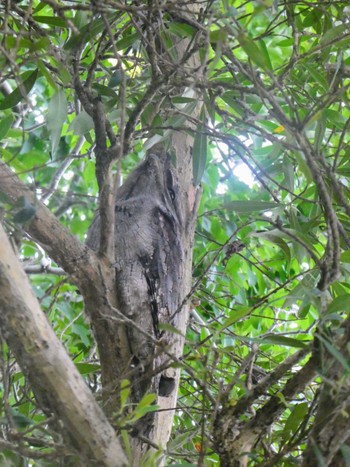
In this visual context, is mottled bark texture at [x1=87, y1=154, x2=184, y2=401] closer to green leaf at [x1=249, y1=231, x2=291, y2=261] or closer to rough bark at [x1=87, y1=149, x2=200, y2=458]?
rough bark at [x1=87, y1=149, x2=200, y2=458]

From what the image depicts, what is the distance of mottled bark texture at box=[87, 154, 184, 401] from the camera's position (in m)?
1.09

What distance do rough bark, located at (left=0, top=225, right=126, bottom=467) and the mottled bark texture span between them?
0.92 ft

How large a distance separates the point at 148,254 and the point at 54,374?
509 mm

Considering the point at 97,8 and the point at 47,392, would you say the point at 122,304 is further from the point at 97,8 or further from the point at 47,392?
the point at 97,8

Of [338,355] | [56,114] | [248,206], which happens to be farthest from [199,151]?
[338,355]

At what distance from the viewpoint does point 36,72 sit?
1193 millimetres

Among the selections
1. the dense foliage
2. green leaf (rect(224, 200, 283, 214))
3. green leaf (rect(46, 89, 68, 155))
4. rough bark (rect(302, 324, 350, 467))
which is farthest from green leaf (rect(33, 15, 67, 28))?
rough bark (rect(302, 324, 350, 467))

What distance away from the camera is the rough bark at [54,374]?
0.71m

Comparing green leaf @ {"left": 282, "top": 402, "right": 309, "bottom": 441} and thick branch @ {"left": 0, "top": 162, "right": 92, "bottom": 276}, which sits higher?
thick branch @ {"left": 0, "top": 162, "right": 92, "bottom": 276}

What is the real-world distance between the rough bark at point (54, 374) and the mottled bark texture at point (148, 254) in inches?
11.0

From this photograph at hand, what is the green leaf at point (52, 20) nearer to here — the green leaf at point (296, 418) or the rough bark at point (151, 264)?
the rough bark at point (151, 264)

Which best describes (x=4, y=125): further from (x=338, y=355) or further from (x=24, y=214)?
(x=338, y=355)

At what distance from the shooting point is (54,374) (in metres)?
0.71

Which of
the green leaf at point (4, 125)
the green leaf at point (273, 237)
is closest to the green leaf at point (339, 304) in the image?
the green leaf at point (273, 237)
